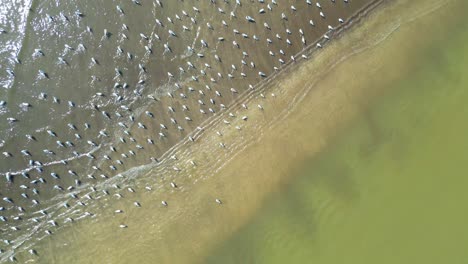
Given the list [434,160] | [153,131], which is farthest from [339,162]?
[153,131]

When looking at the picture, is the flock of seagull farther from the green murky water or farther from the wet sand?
the green murky water

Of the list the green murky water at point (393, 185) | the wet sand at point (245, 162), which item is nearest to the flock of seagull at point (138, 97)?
the wet sand at point (245, 162)

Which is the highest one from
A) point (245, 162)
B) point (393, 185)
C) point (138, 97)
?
point (138, 97)

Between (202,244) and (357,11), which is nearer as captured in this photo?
(202,244)

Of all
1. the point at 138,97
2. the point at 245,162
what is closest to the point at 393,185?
the point at 245,162

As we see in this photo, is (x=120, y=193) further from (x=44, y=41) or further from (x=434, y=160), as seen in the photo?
(x=434, y=160)

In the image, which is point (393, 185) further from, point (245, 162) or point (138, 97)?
point (138, 97)
